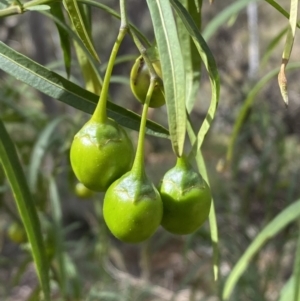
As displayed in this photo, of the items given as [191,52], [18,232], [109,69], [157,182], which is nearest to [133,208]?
[109,69]

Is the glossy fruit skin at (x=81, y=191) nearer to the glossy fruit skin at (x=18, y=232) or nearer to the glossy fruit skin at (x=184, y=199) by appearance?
the glossy fruit skin at (x=18, y=232)

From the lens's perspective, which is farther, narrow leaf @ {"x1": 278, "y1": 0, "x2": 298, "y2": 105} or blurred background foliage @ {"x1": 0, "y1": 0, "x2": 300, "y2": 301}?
blurred background foliage @ {"x1": 0, "y1": 0, "x2": 300, "y2": 301}

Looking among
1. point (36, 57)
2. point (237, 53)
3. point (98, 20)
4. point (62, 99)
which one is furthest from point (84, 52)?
point (98, 20)

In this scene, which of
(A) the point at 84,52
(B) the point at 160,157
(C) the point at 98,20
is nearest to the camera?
(A) the point at 84,52

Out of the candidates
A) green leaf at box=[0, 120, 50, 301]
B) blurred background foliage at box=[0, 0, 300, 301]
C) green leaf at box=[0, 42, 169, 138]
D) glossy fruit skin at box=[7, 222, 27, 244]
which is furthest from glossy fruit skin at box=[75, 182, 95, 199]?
green leaf at box=[0, 42, 169, 138]

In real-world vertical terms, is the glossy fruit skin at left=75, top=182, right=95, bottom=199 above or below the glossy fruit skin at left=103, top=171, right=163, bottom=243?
→ below

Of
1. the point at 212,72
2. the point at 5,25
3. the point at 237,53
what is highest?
the point at 212,72

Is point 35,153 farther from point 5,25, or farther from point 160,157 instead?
point 160,157

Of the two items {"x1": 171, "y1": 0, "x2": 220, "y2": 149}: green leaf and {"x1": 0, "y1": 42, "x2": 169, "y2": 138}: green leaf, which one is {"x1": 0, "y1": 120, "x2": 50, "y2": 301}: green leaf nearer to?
{"x1": 0, "y1": 42, "x2": 169, "y2": 138}: green leaf
